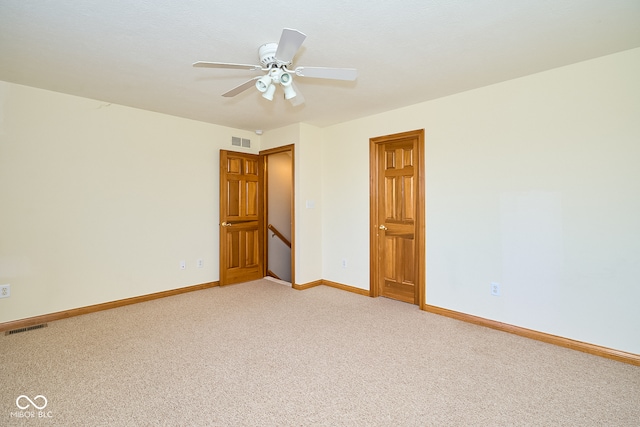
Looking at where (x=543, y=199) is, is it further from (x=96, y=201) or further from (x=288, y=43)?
(x=96, y=201)

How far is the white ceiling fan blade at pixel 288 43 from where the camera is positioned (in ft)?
5.38

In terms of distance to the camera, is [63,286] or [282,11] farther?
[63,286]

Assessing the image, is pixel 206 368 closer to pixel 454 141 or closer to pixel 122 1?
pixel 122 1

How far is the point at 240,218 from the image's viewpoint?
4.73 meters

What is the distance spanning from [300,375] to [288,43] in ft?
7.22

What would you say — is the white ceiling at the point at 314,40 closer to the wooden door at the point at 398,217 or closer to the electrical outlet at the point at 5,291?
the wooden door at the point at 398,217

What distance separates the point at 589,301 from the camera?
2541 mm

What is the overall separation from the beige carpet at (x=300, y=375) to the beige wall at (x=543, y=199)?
1.26ft

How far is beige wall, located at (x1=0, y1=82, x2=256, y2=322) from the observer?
9.86 ft

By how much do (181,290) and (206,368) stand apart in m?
2.16

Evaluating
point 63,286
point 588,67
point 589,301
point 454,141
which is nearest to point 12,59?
point 63,286
